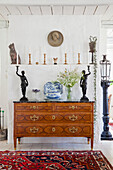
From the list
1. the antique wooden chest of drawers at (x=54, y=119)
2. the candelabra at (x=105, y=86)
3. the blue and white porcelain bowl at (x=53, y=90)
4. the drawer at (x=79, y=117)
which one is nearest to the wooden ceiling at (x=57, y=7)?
the candelabra at (x=105, y=86)

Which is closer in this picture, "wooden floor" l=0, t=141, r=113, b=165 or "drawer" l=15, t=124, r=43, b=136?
"drawer" l=15, t=124, r=43, b=136

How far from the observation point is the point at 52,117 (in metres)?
4.28

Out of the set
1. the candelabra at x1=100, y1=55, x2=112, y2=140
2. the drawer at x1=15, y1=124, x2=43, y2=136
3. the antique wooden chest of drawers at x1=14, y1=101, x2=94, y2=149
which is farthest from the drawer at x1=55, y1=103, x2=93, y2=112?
the candelabra at x1=100, y1=55, x2=112, y2=140

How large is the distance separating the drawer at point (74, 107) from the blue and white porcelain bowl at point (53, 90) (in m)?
0.27

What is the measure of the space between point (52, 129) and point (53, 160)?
27.3 inches

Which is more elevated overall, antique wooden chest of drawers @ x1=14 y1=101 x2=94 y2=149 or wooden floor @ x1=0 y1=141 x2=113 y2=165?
antique wooden chest of drawers @ x1=14 y1=101 x2=94 y2=149

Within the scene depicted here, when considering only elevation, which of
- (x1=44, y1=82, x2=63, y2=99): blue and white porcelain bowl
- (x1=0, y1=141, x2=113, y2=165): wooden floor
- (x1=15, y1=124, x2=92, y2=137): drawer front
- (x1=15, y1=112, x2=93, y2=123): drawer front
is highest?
(x1=44, y1=82, x2=63, y2=99): blue and white porcelain bowl

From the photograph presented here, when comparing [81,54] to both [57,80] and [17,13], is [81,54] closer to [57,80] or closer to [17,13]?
[57,80]

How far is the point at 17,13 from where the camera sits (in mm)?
4781

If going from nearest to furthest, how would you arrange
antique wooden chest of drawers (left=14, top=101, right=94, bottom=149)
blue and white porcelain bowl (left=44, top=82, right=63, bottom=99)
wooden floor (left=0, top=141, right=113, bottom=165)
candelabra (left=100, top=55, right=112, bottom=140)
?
antique wooden chest of drawers (left=14, top=101, right=94, bottom=149) < wooden floor (left=0, top=141, right=113, bottom=165) < blue and white porcelain bowl (left=44, top=82, right=63, bottom=99) < candelabra (left=100, top=55, right=112, bottom=140)

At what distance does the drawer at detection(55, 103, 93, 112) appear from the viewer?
4285 millimetres

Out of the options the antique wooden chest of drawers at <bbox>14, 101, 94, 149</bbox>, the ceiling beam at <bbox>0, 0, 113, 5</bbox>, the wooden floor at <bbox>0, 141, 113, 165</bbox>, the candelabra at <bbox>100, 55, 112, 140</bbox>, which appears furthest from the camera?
the candelabra at <bbox>100, 55, 112, 140</bbox>

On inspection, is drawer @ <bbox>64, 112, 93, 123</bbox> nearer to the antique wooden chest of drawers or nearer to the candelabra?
the antique wooden chest of drawers

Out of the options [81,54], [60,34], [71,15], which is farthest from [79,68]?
[71,15]
